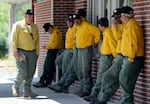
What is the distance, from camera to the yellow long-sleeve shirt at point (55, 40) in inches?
593

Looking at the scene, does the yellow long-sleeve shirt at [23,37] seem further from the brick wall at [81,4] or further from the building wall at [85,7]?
the brick wall at [81,4]

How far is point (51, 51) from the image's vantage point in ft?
50.5

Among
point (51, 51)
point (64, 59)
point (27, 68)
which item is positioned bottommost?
point (27, 68)

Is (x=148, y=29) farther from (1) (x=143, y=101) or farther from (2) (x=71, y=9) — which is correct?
(2) (x=71, y=9)

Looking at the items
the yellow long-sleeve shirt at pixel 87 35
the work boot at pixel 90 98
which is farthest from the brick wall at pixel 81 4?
the work boot at pixel 90 98

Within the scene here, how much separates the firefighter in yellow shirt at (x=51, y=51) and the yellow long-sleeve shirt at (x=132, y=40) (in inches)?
199

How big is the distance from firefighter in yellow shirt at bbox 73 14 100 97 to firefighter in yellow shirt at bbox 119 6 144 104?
2.45 metres

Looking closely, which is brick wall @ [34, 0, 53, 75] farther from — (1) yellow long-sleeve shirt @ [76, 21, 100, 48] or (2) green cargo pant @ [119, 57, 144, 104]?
(2) green cargo pant @ [119, 57, 144, 104]

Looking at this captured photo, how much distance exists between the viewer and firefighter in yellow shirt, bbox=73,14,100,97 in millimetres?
12734

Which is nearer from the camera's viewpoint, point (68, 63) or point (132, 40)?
point (132, 40)

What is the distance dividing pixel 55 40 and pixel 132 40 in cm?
536

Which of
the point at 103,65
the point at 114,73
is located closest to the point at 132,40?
the point at 114,73

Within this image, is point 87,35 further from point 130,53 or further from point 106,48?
point 130,53

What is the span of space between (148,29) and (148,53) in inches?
17.7
